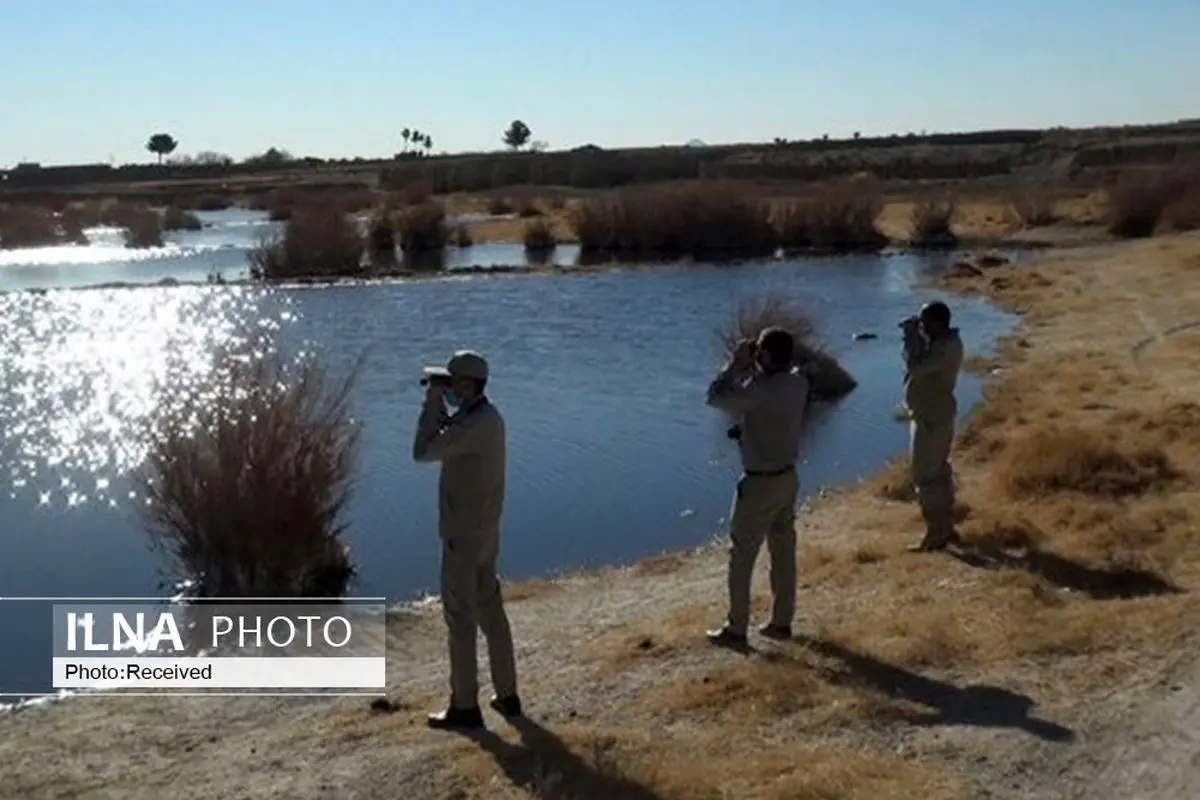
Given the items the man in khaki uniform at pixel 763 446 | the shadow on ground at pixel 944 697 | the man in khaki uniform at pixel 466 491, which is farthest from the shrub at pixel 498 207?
the man in khaki uniform at pixel 466 491

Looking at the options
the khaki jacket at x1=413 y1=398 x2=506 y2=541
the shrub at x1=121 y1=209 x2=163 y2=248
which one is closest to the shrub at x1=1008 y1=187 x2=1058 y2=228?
the shrub at x1=121 y1=209 x2=163 y2=248

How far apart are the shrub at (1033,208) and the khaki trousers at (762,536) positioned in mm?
48919

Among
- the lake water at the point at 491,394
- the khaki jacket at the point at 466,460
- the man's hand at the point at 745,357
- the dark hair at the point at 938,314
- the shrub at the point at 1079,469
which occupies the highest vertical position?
the dark hair at the point at 938,314

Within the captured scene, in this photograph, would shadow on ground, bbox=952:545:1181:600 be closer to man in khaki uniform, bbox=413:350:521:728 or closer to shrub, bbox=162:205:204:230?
man in khaki uniform, bbox=413:350:521:728

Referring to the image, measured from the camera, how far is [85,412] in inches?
920

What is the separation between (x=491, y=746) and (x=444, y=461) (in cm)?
152

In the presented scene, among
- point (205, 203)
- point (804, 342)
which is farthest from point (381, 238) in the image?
point (205, 203)

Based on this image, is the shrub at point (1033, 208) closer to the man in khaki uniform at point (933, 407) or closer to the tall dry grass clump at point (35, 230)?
the tall dry grass clump at point (35, 230)

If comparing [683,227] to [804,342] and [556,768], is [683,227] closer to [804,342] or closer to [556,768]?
[804,342]

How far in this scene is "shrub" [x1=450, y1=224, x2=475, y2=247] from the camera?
57812mm

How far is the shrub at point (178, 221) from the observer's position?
69.1 meters

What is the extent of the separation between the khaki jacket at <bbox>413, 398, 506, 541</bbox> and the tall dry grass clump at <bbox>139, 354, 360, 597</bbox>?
6457 millimetres

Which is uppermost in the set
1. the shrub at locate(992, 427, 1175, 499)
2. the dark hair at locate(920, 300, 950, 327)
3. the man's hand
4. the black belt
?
the dark hair at locate(920, 300, 950, 327)

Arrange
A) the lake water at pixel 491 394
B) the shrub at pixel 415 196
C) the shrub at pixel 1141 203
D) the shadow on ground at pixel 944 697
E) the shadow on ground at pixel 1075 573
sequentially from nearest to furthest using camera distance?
the shadow on ground at pixel 944 697
the shadow on ground at pixel 1075 573
the lake water at pixel 491 394
the shrub at pixel 1141 203
the shrub at pixel 415 196
